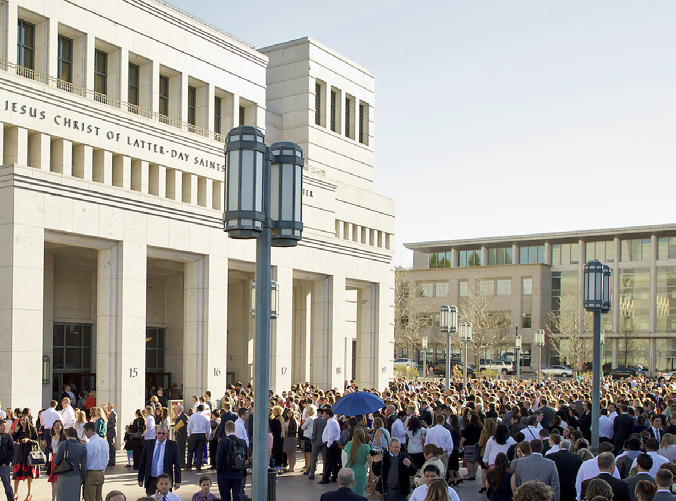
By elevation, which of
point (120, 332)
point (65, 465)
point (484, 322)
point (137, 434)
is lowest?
point (137, 434)

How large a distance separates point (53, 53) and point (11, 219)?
732cm

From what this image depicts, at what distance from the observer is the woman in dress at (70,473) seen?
1280cm

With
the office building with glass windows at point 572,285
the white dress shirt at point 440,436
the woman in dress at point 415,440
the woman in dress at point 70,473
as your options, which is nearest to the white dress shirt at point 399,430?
the woman in dress at point 415,440

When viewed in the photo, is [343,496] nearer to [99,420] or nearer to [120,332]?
[99,420]

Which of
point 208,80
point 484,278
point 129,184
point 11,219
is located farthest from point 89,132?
point 484,278

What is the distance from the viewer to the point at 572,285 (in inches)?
3553

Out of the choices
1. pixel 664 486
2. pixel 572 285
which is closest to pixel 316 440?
pixel 664 486

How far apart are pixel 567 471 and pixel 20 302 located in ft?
55.4

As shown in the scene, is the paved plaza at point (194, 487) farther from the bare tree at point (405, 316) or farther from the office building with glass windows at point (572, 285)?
the office building with glass windows at point (572, 285)

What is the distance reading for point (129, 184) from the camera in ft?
91.4

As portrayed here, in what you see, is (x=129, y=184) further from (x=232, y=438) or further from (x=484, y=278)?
(x=484, y=278)

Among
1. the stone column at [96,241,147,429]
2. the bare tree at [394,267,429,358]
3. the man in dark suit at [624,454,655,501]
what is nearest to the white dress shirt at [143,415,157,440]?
the stone column at [96,241,147,429]

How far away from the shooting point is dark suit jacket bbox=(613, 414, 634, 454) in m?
17.3

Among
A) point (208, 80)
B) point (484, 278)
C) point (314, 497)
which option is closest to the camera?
point (314, 497)
